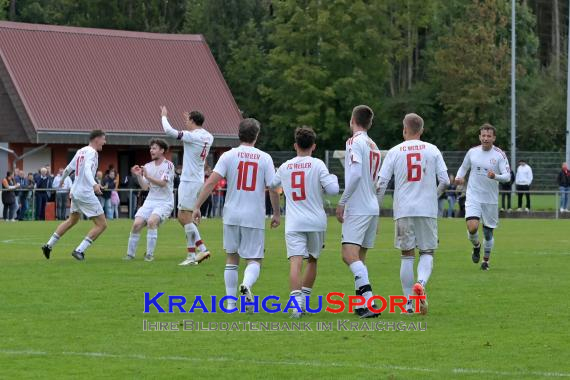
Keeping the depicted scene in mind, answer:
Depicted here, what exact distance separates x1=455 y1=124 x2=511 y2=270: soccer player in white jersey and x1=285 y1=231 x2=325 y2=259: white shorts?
22.8 feet

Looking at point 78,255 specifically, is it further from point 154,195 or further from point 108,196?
point 108,196

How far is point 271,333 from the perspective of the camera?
41.4 ft

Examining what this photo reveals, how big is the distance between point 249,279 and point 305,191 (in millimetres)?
1109

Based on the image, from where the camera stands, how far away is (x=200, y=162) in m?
21.1

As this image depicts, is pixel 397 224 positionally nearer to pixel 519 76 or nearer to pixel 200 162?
pixel 200 162

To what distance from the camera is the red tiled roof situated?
5516 centimetres

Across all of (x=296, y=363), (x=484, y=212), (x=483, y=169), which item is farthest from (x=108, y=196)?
(x=296, y=363)

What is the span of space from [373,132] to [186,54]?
58.6 ft

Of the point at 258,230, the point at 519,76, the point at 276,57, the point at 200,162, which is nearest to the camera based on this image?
the point at 258,230

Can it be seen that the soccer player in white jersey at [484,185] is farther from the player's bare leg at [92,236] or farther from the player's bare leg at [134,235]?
the player's bare leg at [92,236]

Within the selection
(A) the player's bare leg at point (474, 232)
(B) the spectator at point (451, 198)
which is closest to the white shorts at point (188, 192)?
(A) the player's bare leg at point (474, 232)

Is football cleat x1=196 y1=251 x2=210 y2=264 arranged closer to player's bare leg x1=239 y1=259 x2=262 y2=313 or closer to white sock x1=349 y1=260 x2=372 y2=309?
player's bare leg x1=239 y1=259 x2=262 y2=313

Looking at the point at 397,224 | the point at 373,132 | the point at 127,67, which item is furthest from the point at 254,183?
the point at 373,132

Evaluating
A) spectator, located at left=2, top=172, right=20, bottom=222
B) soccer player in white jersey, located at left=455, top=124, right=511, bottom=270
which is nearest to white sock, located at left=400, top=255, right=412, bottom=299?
soccer player in white jersey, located at left=455, top=124, right=511, bottom=270
